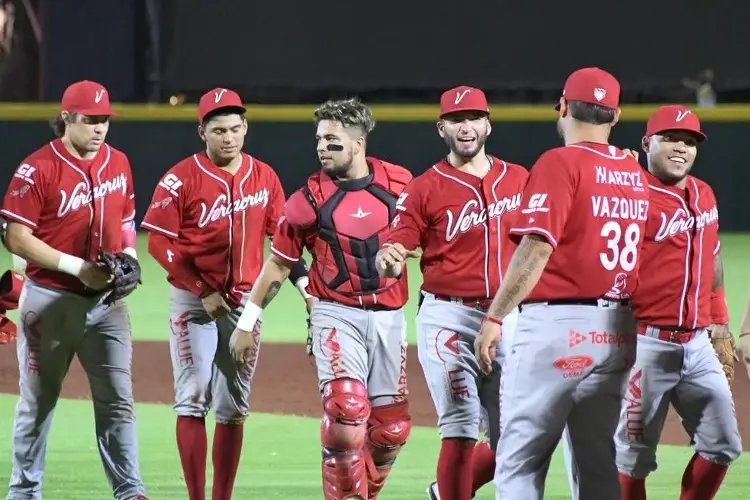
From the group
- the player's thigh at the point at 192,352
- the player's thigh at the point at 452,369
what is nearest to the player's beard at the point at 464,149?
the player's thigh at the point at 452,369

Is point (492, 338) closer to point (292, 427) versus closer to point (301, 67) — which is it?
point (292, 427)

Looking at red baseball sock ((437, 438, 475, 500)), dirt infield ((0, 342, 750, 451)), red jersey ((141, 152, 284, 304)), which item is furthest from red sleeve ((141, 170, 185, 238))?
dirt infield ((0, 342, 750, 451))

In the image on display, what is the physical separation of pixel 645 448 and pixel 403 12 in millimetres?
15279

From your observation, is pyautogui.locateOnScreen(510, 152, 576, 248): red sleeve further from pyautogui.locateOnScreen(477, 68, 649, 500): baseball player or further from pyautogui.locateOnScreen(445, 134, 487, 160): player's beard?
pyautogui.locateOnScreen(445, 134, 487, 160): player's beard

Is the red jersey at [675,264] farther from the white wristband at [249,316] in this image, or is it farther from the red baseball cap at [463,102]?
the white wristband at [249,316]

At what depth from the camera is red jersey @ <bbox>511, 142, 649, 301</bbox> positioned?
16.9 feet

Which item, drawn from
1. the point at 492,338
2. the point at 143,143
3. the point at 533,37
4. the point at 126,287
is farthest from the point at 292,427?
the point at 533,37

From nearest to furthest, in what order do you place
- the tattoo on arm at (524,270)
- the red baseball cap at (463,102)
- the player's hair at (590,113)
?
the tattoo on arm at (524,270)
the player's hair at (590,113)
the red baseball cap at (463,102)

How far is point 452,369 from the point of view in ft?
21.1

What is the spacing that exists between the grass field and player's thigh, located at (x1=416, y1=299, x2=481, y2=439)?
3.56 feet

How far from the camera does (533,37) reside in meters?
20.6

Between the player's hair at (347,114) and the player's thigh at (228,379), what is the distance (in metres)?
1.13

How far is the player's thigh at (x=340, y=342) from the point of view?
6.32m

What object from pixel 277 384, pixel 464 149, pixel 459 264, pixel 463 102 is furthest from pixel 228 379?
pixel 277 384
